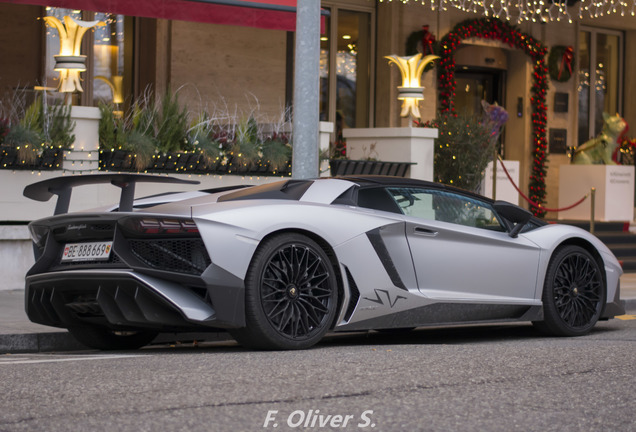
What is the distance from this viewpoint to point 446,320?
25.6 feet

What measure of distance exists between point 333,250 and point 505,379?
5.91ft

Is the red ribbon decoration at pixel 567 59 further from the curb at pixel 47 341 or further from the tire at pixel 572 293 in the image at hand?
the curb at pixel 47 341

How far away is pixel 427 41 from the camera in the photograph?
19.7 m

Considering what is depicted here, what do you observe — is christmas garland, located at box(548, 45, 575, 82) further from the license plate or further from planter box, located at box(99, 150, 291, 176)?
the license plate

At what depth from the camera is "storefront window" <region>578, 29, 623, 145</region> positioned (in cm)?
2262

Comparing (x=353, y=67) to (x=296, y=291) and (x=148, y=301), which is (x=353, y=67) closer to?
(x=296, y=291)

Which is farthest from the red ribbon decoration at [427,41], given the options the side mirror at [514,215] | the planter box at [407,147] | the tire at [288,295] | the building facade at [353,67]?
the tire at [288,295]

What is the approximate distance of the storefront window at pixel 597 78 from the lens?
22625 mm

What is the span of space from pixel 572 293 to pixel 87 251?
3866 mm

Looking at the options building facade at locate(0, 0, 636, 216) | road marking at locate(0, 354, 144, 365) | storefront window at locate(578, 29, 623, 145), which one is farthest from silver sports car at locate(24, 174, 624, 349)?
storefront window at locate(578, 29, 623, 145)

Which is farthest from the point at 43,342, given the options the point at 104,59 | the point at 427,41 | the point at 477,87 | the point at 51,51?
the point at 477,87

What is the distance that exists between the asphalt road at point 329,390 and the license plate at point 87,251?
64 cm

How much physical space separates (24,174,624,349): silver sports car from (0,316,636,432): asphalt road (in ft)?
1.01

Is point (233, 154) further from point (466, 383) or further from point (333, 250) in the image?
point (466, 383)
